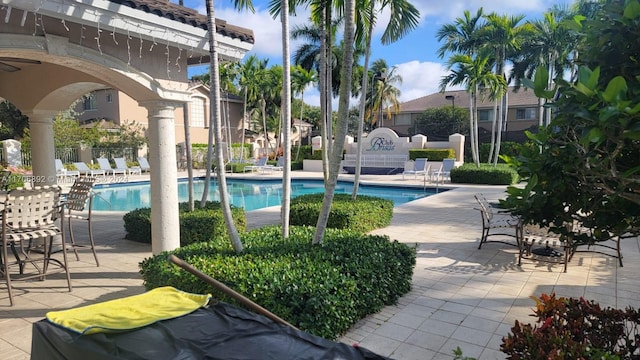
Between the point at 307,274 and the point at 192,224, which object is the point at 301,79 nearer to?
the point at 192,224

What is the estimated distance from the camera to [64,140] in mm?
23438

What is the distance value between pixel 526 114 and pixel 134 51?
38.7 m

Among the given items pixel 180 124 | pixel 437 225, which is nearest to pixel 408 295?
pixel 437 225

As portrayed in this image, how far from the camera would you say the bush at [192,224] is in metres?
6.90

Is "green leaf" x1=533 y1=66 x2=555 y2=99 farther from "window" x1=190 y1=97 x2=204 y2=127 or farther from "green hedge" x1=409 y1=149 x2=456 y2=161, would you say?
"window" x1=190 y1=97 x2=204 y2=127

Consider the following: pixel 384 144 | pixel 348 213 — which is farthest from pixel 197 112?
pixel 348 213

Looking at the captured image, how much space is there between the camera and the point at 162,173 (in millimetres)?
5125

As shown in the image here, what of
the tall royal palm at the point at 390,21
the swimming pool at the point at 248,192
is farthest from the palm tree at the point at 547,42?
the tall royal palm at the point at 390,21

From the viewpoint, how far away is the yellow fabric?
2148 mm

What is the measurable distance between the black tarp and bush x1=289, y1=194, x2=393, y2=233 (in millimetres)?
5442

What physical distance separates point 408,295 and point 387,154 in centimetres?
2221

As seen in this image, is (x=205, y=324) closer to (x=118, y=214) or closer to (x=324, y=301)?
(x=324, y=301)

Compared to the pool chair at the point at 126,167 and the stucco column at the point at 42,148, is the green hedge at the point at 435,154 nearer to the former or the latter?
the pool chair at the point at 126,167

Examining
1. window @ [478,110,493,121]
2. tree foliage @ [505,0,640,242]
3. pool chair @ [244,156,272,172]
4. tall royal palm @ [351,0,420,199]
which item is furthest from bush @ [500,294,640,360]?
window @ [478,110,493,121]
